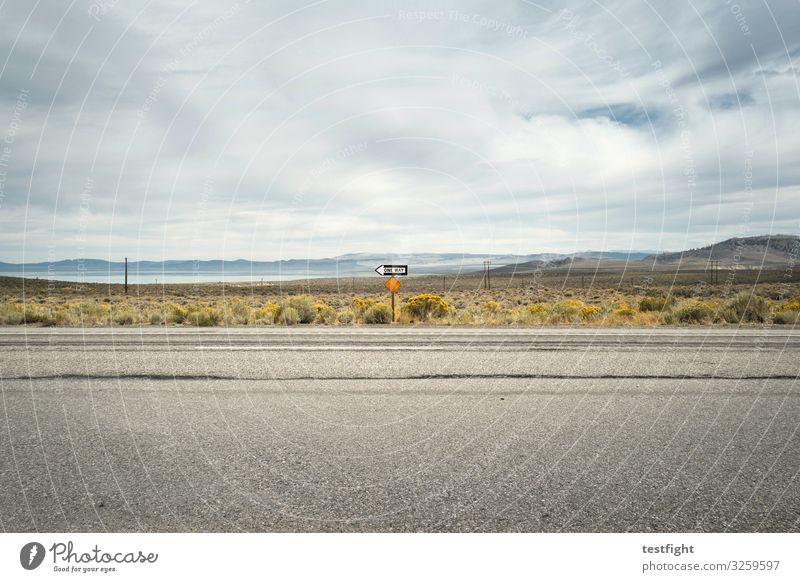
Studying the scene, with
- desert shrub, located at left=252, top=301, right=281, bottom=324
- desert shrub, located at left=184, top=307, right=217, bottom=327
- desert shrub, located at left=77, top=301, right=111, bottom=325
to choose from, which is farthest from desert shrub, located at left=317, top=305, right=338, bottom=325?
desert shrub, located at left=77, top=301, right=111, bottom=325

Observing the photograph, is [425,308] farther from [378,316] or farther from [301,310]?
[301,310]

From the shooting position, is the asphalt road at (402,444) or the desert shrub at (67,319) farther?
the desert shrub at (67,319)

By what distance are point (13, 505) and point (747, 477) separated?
17.6 ft

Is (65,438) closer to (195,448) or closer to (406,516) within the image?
(195,448)

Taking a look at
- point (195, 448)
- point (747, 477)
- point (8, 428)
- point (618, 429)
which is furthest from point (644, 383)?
point (8, 428)

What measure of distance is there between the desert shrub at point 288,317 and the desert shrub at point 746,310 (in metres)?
15.3

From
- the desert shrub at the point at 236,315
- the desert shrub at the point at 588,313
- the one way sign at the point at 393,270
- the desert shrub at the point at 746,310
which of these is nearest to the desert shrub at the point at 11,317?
the desert shrub at the point at 236,315

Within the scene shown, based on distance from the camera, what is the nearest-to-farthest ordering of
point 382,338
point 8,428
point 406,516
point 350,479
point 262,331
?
point 406,516, point 350,479, point 8,428, point 382,338, point 262,331

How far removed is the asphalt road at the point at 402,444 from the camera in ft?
12.4

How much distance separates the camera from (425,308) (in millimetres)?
22344

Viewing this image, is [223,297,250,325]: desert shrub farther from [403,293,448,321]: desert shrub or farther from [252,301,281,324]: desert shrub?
[403,293,448,321]: desert shrub

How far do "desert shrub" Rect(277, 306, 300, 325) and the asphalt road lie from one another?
10.8 meters

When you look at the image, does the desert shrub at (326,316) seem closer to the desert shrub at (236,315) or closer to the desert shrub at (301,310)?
the desert shrub at (301,310)

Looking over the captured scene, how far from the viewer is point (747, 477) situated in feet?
14.3
